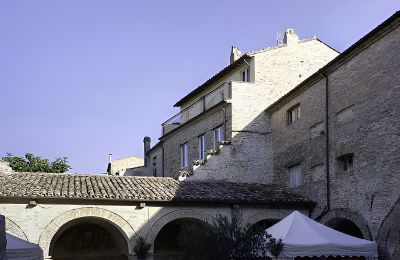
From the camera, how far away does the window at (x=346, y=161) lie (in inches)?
658

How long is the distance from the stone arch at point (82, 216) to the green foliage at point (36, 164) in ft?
60.6

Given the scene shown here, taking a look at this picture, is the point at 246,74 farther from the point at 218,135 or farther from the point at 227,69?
the point at 218,135

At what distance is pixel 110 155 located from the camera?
40062mm

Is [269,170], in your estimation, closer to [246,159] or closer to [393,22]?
[246,159]

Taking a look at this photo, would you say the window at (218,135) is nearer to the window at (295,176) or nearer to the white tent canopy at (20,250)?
the window at (295,176)

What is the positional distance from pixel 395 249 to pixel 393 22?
225 inches

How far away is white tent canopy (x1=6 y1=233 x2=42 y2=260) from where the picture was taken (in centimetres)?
1102

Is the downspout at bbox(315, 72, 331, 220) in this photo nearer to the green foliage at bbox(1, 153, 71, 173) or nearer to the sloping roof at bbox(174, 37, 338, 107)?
the sloping roof at bbox(174, 37, 338, 107)

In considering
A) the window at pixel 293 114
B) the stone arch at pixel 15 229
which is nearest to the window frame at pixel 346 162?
the window at pixel 293 114

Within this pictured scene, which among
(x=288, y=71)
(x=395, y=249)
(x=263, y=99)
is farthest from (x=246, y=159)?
(x=395, y=249)

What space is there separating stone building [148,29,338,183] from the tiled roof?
1385 millimetres

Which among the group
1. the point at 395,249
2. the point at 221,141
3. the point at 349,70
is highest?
the point at 349,70

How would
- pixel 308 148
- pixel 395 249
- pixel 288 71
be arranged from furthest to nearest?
pixel 288 71
pixel 308 148
pixel 395 249

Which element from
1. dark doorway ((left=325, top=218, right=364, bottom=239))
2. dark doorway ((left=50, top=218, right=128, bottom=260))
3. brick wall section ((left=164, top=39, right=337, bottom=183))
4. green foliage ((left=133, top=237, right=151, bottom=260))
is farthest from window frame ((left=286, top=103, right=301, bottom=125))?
dark doorway ((left=50, top=218, right=128, bottom=260))
